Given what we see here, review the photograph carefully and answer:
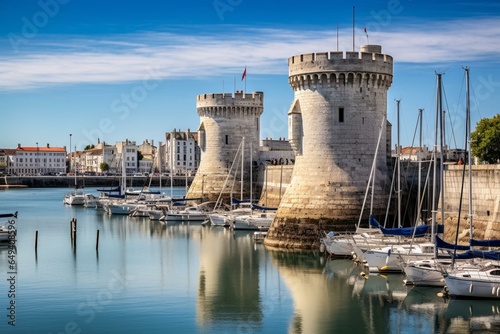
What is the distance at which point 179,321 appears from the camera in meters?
23.6

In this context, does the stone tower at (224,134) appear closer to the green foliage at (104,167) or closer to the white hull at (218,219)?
the white hull at (218,219)

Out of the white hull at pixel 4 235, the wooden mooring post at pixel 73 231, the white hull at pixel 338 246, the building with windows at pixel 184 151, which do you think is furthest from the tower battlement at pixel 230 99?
the building with windows at pixel 184 151

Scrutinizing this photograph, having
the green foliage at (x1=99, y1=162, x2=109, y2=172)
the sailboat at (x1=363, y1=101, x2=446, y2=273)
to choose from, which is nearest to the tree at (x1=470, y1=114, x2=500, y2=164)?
the sailboat at (x1=363, y1=101, x2=446, y2=273)

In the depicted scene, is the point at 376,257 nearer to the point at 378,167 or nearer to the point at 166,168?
the point at 378,167

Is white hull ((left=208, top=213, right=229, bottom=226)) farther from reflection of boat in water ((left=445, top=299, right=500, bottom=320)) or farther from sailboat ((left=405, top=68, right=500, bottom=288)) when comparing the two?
reflection of boat in water ((left=445, top=299, right=500, bottom=320))

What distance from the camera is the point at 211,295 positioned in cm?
2775

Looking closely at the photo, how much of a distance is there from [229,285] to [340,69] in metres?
11.4

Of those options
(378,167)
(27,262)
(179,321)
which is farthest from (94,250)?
(179,321)

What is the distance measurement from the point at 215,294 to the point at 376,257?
638 cm

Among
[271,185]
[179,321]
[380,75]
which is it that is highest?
[380,75]

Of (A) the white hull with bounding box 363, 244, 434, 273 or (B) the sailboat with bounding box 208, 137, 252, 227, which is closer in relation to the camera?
(A) the white hull with bounding box 363, 244, 434, 273

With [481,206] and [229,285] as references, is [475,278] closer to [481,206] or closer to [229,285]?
[481,206]

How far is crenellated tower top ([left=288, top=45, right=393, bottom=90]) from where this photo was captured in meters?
35.3

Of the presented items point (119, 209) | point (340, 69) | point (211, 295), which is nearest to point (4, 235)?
point (211, 295)
